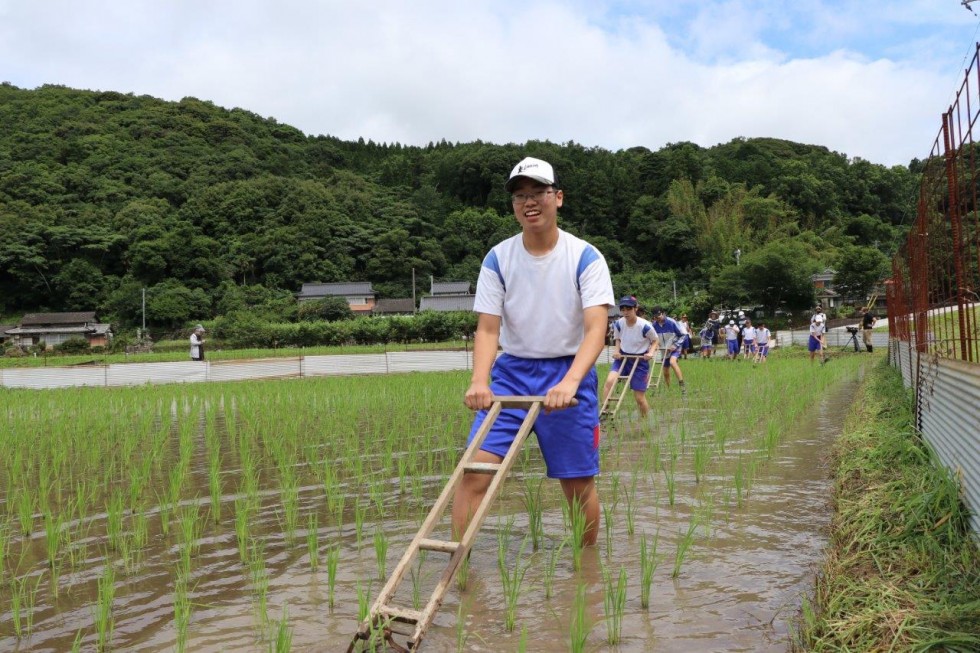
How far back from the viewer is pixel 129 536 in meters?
3.08

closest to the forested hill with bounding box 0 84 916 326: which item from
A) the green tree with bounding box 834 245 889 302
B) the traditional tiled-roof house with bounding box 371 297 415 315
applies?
the green tree with bounding box 834 245 889 302

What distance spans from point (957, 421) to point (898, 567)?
2.52 ft

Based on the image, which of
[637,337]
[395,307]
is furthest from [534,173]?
[395,307]

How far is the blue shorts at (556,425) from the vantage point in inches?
99.7

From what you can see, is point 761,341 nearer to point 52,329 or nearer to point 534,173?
point 534,173

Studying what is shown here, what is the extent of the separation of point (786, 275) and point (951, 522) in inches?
1482

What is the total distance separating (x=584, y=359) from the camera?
Answer: 2430 mm

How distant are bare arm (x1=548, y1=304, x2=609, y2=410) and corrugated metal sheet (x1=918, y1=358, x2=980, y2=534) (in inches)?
49.3

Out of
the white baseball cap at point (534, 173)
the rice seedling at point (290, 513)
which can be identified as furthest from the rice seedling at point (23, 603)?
the white baseball cap at point (534, 173)

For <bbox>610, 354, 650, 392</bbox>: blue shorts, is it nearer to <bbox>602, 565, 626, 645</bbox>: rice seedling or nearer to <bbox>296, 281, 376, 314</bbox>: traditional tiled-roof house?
<bbox>602, 565, 626, 645</bbox>: rice seedling

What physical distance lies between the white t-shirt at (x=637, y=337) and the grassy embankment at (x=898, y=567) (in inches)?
135

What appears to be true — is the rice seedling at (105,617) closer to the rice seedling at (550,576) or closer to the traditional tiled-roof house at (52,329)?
the rice seedling at (550,576)

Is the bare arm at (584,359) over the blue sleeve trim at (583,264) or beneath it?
beneath

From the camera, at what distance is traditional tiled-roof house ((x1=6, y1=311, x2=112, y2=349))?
47031 millimetres
